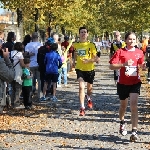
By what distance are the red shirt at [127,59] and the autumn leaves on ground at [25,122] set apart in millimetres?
1761

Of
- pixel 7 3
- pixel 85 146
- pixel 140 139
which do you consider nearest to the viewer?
pixel 85 146

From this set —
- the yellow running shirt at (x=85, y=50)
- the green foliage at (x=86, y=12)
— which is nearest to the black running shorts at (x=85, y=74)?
the yellow running shirt at (x=85, y=50)

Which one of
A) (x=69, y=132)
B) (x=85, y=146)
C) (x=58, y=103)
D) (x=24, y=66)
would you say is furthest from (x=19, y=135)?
(x=58, y=103)

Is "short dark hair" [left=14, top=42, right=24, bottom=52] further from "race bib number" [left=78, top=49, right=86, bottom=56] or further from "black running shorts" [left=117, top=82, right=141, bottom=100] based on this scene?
"black running shorts" [left=117, top=82, right=141, bottom=100]

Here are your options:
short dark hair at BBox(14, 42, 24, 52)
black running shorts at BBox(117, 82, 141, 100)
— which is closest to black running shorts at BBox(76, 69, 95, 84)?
short dark hair at BBox(14, 42, 24, 52)

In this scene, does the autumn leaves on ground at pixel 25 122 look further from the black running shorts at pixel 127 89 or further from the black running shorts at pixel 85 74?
the black running shorts at pixel 127 89

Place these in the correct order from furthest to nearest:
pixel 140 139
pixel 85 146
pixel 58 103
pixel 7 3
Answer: pixel 7 3 < pixel 58 103 < pixel 140 139 < pixel 85 146

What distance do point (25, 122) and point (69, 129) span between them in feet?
4.10

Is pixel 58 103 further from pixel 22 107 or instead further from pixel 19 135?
pixel 19 135

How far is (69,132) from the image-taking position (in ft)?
29.0

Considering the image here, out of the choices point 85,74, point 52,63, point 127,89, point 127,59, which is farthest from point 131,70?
point 52,63

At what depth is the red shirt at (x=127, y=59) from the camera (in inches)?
317

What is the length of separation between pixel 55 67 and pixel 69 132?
4527mm

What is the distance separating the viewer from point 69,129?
914 centimetres
